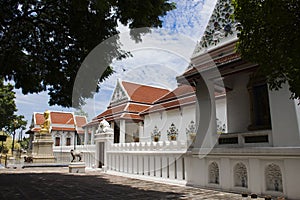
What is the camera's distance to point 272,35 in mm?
3824

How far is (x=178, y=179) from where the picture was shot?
10.4 meters

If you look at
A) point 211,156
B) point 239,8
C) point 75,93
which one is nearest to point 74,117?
point 75,93

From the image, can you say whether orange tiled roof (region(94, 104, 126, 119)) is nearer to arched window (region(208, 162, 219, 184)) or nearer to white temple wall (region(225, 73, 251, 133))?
white temple wall (region(225, 73, 251, 133))

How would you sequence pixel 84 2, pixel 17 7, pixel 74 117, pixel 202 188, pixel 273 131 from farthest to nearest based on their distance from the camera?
pixel 74 117
pixel 202 188
pixel 17 7
pixel 273 131
pixel 84 2

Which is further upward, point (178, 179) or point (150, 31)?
point (150, 31)

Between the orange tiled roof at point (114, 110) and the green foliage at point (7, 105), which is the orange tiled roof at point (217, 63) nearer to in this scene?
the orange tiled roof at point (114, 110)

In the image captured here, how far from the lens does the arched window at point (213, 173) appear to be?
882 cm

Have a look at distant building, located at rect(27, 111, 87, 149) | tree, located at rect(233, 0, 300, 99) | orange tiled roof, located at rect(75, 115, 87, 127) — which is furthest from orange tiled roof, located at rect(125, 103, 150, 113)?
orange tiled roof, located at rect(75, 115, 87, 127)

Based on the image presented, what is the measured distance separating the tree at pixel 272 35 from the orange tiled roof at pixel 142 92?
18.5m

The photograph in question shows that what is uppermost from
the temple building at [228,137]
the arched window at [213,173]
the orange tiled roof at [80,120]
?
the orange tiled roof at [80,120]

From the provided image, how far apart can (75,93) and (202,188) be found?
5.82 metres

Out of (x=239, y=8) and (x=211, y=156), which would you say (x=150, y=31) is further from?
(x=211, y=156)

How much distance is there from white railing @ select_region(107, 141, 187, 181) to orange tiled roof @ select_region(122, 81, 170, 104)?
7137mm

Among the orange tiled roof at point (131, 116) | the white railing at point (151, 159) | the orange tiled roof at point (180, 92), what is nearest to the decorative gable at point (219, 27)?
the white railing at point (151, 159)
